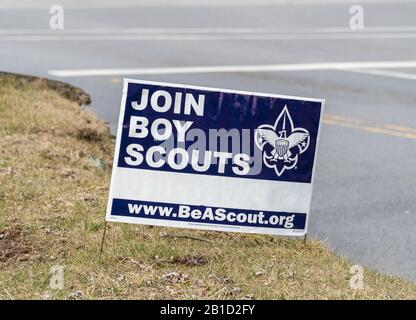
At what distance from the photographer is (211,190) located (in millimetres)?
5977

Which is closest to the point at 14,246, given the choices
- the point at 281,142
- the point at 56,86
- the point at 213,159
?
the point at 213,159

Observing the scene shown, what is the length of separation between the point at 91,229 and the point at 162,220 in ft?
2.64

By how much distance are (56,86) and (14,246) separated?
18.0ft

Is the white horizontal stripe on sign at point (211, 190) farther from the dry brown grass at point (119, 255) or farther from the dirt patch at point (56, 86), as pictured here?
the dirt patch at point (56, 86)

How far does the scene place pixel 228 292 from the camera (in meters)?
5.27

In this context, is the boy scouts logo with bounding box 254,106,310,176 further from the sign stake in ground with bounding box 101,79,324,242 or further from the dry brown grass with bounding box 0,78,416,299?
the dry brown grass with bounding box 0,78,416,299

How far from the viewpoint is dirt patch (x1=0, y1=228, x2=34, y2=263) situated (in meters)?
5.98

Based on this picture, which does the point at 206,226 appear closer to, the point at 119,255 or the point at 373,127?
the point at 119,255

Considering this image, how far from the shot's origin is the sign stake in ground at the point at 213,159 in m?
5.85

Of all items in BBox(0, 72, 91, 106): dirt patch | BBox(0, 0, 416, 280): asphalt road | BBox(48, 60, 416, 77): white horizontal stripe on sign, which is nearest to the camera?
BBox(0, 0, 416, 280): asphalt road

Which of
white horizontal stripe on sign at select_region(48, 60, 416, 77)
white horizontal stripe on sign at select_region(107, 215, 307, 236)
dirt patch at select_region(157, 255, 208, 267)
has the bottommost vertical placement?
dirt patch at select_region(157, 255, 208, 267)

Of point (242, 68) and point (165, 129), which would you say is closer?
point (165, 129)

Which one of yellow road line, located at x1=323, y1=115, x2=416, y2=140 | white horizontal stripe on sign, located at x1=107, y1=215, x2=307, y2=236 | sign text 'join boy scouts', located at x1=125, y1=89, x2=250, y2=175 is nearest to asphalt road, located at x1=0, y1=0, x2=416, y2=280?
yellow road line, located at x1=323, y1=115, x2=416, y2=140

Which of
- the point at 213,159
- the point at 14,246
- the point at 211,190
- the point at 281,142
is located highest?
the point at 281,142
